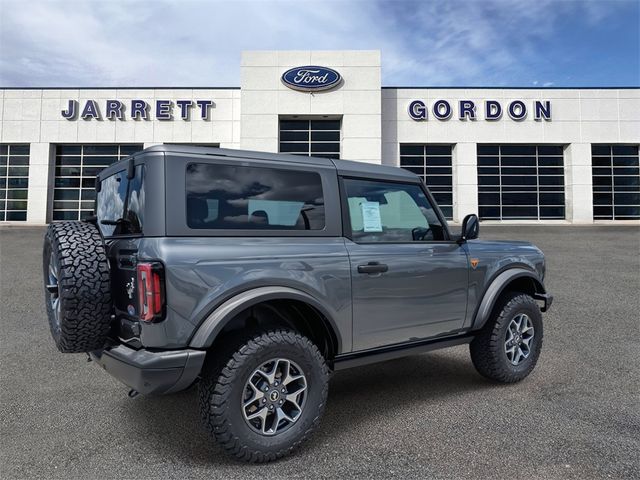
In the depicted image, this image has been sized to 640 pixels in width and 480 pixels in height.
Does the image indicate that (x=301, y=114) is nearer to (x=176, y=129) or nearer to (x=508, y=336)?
(x=176, y=129)

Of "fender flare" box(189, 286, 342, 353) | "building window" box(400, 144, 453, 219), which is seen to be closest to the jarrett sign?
"building window" box(400, 144, 453, 219)

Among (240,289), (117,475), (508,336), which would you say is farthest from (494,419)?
(117,475)

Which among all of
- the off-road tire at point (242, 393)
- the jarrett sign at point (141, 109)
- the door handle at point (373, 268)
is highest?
the jarrett sign at point (141, 109)

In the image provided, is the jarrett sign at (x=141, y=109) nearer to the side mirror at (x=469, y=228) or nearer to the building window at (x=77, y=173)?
the building window at (x=77, y=173)

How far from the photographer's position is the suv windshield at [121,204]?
2881mm

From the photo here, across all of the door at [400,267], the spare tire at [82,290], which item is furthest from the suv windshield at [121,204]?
the door at [400,267]

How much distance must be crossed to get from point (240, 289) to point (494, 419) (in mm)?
2247

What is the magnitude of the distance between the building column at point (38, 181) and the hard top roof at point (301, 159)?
2440cm

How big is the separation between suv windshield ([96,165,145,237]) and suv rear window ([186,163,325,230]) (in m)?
0.34

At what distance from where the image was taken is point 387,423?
3459mm

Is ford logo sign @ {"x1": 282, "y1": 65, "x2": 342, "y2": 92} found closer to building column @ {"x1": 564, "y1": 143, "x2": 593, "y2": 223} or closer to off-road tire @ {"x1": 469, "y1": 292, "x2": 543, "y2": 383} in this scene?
building column @ {"x1": 564, "y1": 143, "x2": 593, "y2": 223}

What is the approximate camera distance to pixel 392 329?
3.50 metres

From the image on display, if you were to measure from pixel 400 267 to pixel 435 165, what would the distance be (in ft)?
70.1

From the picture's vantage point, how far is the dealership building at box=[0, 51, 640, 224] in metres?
22.8
